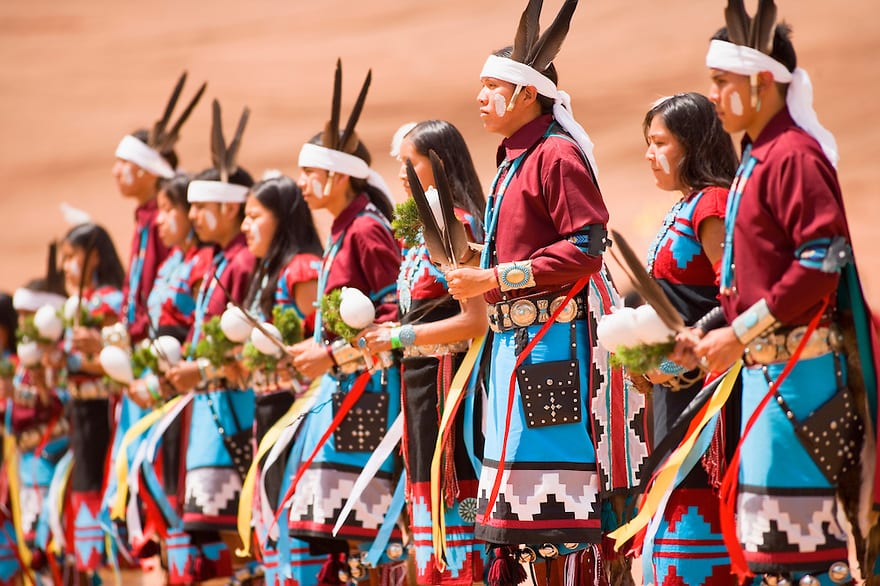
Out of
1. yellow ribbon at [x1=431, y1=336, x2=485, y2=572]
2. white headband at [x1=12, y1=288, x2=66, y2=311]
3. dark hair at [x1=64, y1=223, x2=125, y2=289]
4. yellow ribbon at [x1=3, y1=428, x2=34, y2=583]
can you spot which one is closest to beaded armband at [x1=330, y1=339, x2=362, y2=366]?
yellow ribbon at [x1=431, y1=336, x2=485, y2=572]

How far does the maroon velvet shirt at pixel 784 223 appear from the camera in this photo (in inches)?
128

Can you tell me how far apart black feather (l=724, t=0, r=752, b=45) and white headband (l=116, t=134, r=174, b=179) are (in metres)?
4.10

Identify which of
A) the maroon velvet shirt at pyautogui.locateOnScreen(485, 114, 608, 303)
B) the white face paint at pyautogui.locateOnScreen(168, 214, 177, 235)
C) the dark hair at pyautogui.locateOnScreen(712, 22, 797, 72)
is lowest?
the maroon velvet shirt at pyautogui.locateOnScreen(485, 114, 608, 303)

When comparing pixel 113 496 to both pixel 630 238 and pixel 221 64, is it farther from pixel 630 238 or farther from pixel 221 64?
pixel 221 64

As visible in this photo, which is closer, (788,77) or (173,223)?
(788,77)

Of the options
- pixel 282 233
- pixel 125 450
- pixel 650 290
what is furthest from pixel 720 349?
pixel 125 450

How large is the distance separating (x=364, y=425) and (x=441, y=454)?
64 cm

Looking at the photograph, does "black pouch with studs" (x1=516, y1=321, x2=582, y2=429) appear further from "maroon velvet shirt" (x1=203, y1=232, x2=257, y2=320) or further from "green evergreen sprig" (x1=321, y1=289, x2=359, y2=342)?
"maroon velvet shirt" (x1=203, y1=232, x2=257, y2=320)

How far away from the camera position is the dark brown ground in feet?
40.6

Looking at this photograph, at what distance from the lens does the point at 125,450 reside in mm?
6316

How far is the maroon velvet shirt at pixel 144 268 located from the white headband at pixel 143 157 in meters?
0.22

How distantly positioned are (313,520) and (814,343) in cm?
232

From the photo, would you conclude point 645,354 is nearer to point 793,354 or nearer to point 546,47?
point 793,354

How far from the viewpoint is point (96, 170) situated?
15984mm
